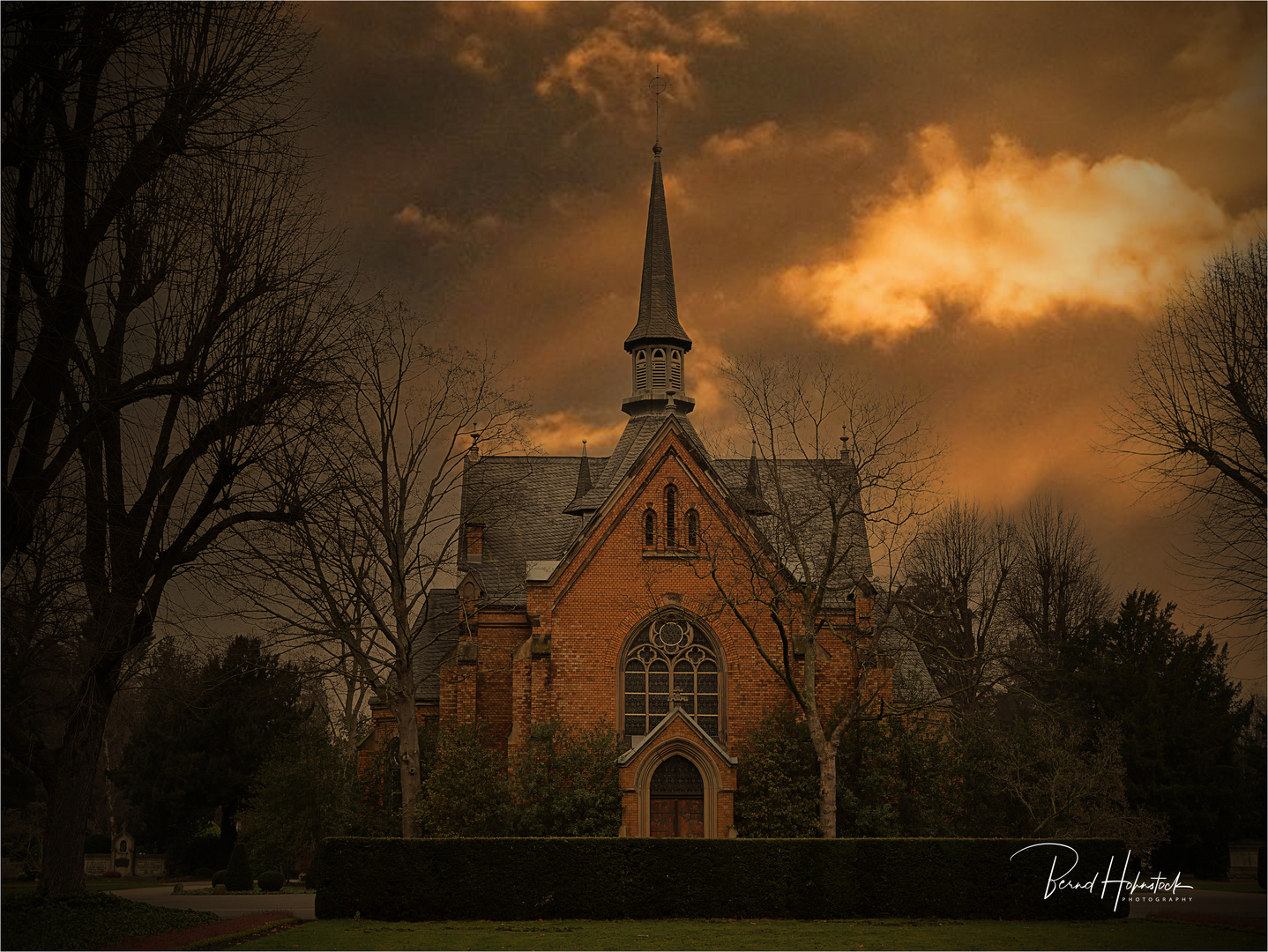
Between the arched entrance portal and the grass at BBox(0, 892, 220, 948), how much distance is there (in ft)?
49.1

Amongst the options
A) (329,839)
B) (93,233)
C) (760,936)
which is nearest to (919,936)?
(760,936)

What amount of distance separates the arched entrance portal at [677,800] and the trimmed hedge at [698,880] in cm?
803

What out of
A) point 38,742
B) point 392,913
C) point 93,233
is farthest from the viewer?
point 392,913

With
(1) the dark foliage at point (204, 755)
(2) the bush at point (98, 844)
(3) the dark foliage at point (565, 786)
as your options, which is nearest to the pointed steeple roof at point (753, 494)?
(3) the dark foliage at point (565, 786)

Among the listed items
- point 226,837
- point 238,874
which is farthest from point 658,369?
point 226,837

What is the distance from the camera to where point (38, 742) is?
19047 millimetres

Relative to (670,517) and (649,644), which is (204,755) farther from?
(670,517)

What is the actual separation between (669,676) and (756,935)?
1453 centimetres

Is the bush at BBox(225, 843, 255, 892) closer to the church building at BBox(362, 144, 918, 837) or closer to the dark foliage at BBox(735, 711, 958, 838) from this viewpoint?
the church building at BBox(362, 144, 918, 837)

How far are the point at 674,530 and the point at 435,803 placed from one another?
36.1 ft

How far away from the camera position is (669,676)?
35.4m

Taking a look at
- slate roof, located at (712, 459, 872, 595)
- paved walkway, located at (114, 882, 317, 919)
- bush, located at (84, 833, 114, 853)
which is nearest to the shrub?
paved walkway, located at (114, 882, 317, 919)

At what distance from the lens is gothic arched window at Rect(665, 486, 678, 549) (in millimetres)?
35812

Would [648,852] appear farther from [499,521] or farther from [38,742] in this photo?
[499,521]
